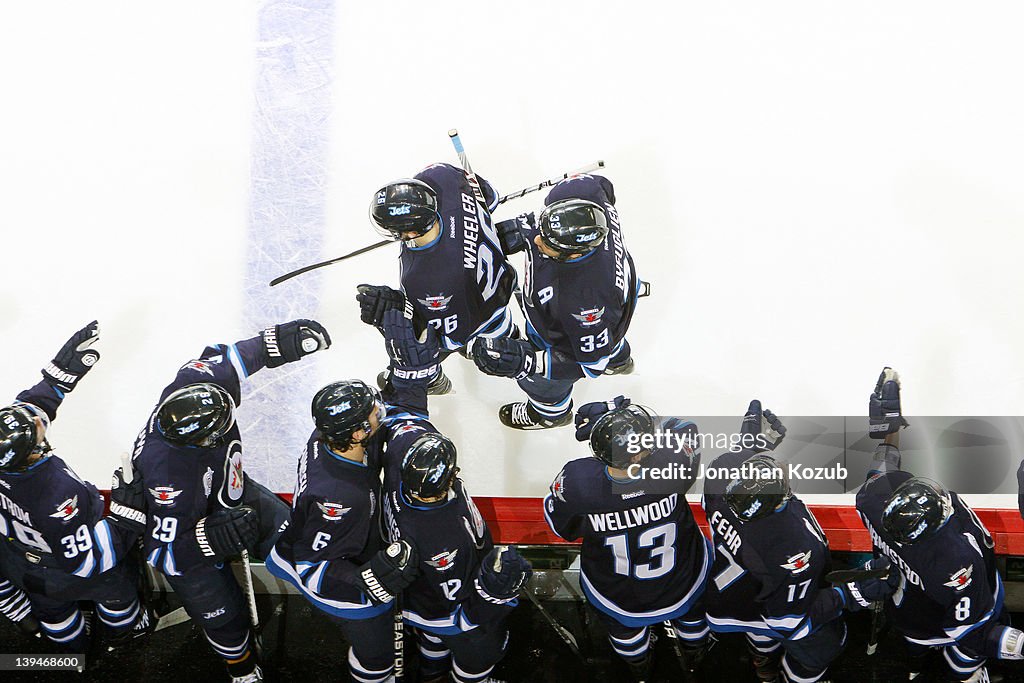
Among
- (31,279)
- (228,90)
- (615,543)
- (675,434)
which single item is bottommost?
(615,543)

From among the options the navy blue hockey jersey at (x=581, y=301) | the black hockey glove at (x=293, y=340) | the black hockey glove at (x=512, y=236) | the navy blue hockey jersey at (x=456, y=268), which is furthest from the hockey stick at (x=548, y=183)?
the black hockey glove at (x=293, y=340)

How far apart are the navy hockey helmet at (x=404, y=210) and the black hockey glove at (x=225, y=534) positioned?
123 centimetres

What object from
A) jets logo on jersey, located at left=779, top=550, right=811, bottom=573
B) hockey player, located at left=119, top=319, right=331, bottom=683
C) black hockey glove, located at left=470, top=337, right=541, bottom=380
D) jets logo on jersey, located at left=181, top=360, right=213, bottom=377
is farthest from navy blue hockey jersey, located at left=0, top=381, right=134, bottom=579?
jets logo on jersey, located at left=779, top=550, right=811, bottom=573

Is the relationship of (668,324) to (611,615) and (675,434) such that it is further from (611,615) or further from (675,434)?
(611,615)

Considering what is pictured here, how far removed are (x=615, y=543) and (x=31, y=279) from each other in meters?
3.56

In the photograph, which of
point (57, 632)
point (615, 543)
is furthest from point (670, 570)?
point (57, 632)

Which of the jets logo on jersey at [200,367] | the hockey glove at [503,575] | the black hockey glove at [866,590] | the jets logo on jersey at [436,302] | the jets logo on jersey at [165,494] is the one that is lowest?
the black hockey glove at [866,590]

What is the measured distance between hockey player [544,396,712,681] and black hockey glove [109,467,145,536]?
1.55 metres

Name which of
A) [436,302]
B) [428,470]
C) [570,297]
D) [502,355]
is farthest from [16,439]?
[570,297]

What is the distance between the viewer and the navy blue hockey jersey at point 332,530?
3627 mm

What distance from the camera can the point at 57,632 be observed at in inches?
163

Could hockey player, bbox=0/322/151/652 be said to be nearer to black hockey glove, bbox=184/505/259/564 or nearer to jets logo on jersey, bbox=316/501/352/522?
black hockey glove, bbox=184/505/259/564

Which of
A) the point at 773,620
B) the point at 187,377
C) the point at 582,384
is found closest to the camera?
the point at 773,620

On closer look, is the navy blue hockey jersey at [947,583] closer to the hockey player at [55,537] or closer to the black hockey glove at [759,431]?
the black hockey glove at [759,431]
